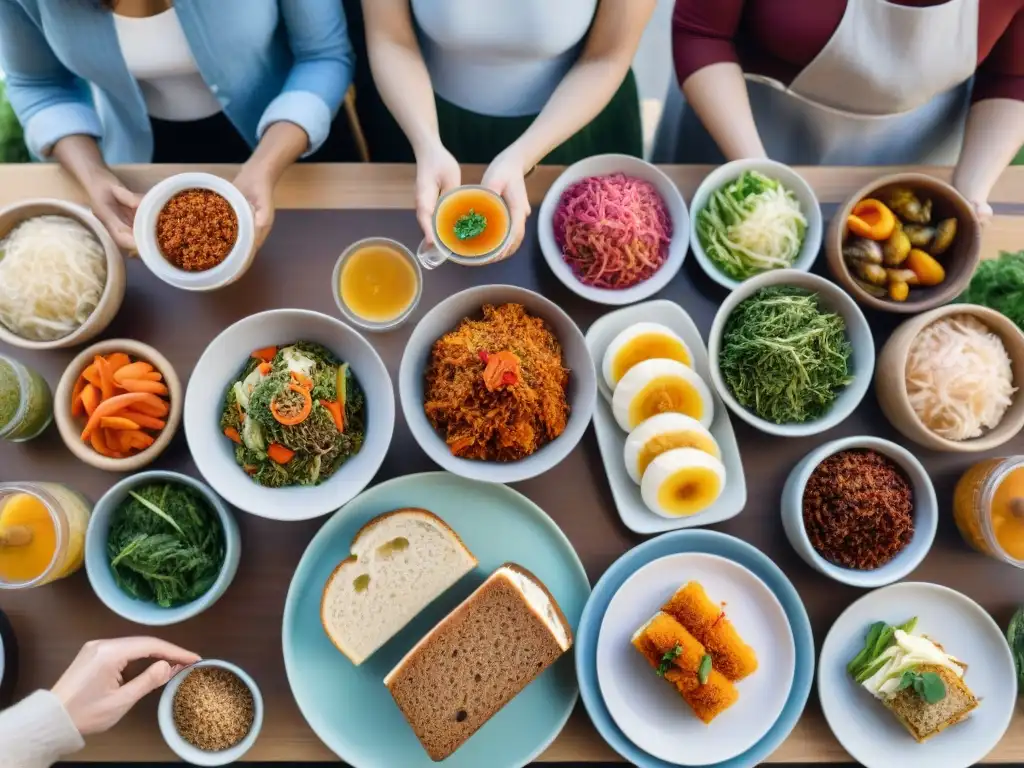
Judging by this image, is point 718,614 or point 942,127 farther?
point 942,127

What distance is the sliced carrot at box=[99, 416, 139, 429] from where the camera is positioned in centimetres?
136

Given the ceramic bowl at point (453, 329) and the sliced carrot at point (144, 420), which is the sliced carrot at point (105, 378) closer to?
the sliced carrot at point (144, 420)

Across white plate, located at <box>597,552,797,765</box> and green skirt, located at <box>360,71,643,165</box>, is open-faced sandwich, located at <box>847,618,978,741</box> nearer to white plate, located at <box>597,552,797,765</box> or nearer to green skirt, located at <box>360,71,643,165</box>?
white plate, located at <box>597,552,797,765</box>

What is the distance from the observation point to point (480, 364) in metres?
1.43

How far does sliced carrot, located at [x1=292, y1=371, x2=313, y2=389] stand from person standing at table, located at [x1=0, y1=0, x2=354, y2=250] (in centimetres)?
42

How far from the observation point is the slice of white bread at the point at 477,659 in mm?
1436

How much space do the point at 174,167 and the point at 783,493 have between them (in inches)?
67.2

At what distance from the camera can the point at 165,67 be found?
172cm

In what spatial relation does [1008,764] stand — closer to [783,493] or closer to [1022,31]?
[783,493]

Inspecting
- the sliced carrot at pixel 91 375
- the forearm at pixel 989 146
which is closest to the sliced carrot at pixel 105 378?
the sliced carrot at pixel 91 375

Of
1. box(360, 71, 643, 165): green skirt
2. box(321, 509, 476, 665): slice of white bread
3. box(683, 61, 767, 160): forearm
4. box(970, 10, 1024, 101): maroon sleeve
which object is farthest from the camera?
box(360, 71, 643, 165): green skirt

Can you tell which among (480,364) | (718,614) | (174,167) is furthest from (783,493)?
(174,167)

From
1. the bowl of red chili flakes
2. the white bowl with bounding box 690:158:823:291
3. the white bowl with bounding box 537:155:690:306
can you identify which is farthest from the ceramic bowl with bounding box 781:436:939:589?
the bowl of red chili flakes

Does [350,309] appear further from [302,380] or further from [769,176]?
[769,176]
